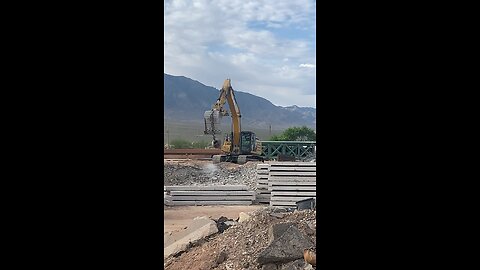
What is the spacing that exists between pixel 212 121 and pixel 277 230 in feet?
38.1

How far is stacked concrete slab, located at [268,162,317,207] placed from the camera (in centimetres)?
848

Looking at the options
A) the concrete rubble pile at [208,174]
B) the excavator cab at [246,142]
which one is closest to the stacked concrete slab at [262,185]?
the concrete rubble pile at [208,174]

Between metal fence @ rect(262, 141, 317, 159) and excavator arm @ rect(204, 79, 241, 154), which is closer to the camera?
excavator arm @ rect(204, 79, 241, 154)

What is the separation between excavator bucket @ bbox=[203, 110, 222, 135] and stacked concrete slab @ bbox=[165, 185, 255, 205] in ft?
21.8

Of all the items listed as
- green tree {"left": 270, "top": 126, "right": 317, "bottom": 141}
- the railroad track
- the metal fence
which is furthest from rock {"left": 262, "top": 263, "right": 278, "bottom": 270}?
green tree {"left": 270, "top": 126, "right": 317, "bottom": 141}

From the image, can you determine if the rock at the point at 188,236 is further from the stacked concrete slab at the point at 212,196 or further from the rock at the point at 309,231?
the stacked concrete slab at the point at 212,196

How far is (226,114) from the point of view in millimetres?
16406

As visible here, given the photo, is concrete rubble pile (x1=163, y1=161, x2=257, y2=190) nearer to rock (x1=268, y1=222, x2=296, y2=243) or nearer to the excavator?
the excavator

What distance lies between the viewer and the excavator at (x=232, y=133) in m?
15.9
